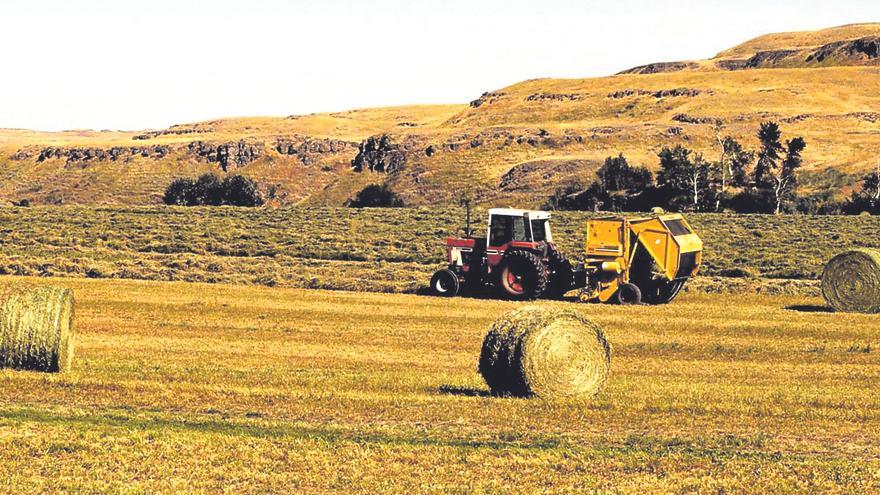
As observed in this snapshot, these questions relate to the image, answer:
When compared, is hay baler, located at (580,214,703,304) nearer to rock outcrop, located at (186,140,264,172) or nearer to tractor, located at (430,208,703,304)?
tractor, located at (430,208,703,304)

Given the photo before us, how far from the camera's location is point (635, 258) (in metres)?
28.8

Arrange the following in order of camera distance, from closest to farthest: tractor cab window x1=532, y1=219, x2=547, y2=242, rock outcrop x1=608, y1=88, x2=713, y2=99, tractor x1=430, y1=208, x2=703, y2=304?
tractor x1=430, y1=208, x2=703, y2=304, tractor cab window x1=532, y1=219, x2=547, y2=242, rock outcrop x1=608, y1=88, x2=713, y2=99

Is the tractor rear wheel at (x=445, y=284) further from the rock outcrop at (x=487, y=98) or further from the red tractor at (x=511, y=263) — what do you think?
the rock outcrop at (x=487, y=98)

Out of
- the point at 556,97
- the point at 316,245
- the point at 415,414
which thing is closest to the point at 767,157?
the point at 316,245

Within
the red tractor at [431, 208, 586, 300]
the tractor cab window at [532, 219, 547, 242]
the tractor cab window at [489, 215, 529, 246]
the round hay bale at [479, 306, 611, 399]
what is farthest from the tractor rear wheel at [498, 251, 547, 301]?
the round hay bale at [479, 306, 611, 399]

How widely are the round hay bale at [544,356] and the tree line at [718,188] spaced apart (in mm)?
63995

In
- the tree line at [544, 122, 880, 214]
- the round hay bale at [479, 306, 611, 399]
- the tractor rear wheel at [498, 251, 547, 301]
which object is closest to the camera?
the round hay bale at [479, 306, 611, 399]

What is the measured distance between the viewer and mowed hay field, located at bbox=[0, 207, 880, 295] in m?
34.4

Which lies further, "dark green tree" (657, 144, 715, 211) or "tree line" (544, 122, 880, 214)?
"dark green tree" (657, 144, 715, 211)

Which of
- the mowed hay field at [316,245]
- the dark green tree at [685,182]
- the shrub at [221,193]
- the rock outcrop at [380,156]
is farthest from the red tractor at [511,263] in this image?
the rock outcrop at [380,156]

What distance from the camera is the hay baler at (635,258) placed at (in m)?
28.2

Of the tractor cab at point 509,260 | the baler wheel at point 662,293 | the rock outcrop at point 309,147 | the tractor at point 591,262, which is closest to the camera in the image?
the tractor at point 591,262

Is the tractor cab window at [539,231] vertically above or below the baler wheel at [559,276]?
above

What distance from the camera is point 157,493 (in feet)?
34.2
